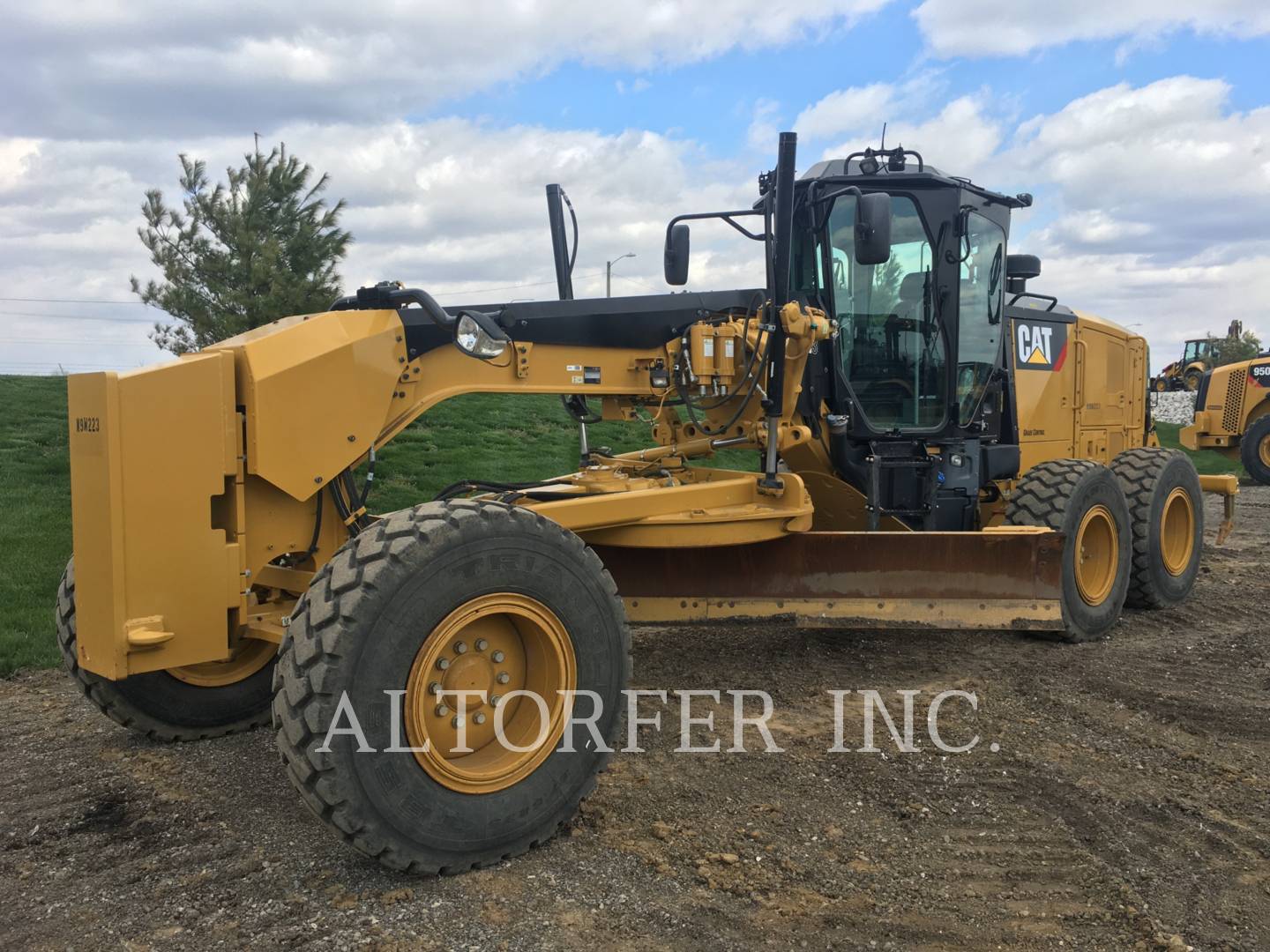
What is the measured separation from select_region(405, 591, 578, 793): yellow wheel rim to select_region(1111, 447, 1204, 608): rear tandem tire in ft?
16.2

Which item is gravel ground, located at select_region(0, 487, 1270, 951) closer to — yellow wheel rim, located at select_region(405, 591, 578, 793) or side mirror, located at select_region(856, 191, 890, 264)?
yellow wheel rim, located at select_region(405, 591, 578, 793)

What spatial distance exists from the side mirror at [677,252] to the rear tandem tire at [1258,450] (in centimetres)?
1669

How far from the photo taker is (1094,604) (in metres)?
6.53

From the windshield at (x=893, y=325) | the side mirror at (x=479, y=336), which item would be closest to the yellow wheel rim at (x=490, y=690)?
the side mirror at (x=479, y=336)

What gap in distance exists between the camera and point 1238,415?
1908 centimetres

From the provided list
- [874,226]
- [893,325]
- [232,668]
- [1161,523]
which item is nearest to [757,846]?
[232,668]

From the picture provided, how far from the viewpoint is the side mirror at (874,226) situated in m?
4.82

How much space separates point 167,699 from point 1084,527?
208 inches

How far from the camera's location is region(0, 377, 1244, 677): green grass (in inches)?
278

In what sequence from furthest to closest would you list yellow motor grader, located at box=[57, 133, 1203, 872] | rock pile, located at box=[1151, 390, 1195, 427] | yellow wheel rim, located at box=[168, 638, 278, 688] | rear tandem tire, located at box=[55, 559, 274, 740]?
rock pile, located at box=[1151, 390, 1195, 427], yellow wheel rim, located at box=[168, 638, 278, 688], rear tandem tire, located at box=[55, 559, 274, 740], yellow motor grader, located at box=[57, 133, 1203, 872]

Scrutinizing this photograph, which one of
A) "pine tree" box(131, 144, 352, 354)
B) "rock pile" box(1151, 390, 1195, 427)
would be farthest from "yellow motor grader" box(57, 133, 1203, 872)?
"rock pile" box(1151, 390, 1195, 427)

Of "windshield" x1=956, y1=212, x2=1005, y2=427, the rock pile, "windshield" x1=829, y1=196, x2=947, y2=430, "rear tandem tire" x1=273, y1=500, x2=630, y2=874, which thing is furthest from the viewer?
the rock pile

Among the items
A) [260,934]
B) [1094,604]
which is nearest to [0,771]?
[260,934]

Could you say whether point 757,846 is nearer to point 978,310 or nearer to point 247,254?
point 978,310
